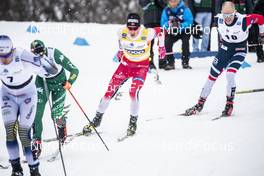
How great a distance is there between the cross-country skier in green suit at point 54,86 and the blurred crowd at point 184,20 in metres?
4.33

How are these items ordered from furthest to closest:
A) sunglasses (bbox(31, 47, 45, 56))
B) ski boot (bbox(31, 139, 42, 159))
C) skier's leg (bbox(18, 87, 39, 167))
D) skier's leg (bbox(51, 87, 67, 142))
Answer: skier's leg (bbox(51, 87, 67, 142)) → sunglasses (bbox(31, 47, 45, 56)) → ski boot (bbox(31, 139, 42, 159)) → skier's leg (bbox(18, 87, 39, 167))

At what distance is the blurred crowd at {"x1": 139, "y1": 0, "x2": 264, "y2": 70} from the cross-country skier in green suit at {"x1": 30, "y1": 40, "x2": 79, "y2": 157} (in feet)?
14.2

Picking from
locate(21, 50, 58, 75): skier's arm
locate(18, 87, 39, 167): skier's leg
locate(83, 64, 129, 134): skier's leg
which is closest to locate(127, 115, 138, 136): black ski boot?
locate(83, 64, 129, 134): skier's leg

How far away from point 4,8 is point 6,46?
81.6ft

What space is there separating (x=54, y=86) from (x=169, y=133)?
2.17 meters

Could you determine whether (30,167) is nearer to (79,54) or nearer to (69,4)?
(79,54)

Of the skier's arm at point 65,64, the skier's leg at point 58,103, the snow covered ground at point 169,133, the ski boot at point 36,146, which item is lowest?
the snow covered ground at point 169,133

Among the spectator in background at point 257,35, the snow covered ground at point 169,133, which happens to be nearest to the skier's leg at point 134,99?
the snow covered ground at point 169,133

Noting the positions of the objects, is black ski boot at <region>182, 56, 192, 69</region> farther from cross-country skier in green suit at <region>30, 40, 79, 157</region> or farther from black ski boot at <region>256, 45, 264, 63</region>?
cross-country skier in green suit at <region>30, 40, 79, 157</region>

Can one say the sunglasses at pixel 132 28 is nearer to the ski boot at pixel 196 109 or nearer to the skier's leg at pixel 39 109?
the skier's leg at pixel 39 109

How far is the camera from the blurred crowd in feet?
38.6

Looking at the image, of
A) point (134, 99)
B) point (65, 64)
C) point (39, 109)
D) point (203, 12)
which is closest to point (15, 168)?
point (39, 109)

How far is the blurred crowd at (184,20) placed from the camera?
38.6 ft

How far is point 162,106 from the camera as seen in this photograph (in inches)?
392
